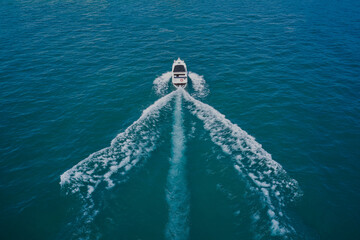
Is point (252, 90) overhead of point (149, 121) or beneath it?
overhead

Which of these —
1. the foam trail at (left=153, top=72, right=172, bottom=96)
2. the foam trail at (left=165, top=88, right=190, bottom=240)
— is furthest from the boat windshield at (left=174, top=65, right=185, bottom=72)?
the foam trail at (left=165, top=88, right=190, bottom=240)

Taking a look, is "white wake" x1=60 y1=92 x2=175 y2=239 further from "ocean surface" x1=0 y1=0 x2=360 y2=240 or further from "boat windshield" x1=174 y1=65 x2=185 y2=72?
"boat windshield" x1=174 y1=65 x2=185 y2=72

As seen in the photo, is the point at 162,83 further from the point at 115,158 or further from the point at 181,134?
the point at 115,158

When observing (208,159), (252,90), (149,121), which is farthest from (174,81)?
(208,159)

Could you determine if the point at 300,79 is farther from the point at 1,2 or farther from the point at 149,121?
the point at 1,2

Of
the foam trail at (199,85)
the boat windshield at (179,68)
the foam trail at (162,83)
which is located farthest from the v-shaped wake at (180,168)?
the boat windshield at (179,68)

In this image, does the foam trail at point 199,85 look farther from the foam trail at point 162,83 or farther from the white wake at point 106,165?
the white wake at point 106,165

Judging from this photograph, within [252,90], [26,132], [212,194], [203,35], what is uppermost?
[203,35]
